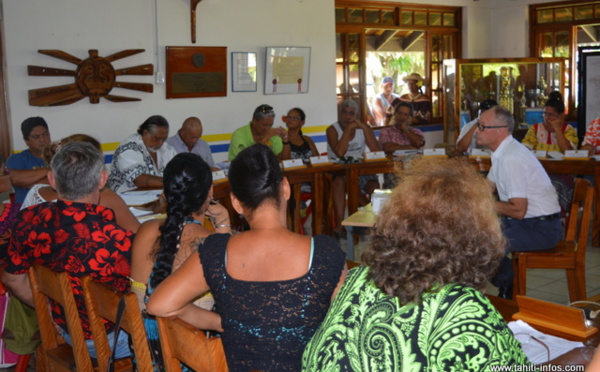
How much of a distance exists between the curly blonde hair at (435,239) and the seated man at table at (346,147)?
492 centimetres

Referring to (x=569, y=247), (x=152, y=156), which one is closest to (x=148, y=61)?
(x=152, y=156)

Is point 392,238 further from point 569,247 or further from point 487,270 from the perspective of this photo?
point 569,247

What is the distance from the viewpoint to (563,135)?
6.48m

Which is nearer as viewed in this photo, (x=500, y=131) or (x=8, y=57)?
(x=500, y=131)

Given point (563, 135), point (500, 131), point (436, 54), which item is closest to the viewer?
point (500, 131)

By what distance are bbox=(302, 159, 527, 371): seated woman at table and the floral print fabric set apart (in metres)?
1.28

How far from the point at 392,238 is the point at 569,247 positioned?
2891mm

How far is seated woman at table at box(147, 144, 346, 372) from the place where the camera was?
1.91 metres

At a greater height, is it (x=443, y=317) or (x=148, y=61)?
(x=148, y=61)

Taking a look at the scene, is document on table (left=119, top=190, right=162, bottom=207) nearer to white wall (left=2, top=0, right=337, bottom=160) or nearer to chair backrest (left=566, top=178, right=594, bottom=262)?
white wall (left=2, top=0, right=337, bottom=160)

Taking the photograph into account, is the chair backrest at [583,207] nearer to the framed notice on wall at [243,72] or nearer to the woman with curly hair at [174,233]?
the woman with curly hair at [174,233]

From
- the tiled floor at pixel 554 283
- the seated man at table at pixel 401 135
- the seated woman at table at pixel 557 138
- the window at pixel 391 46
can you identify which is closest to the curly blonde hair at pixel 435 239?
the tiled floor at pixel 554 283

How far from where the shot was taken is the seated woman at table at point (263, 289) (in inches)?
75.2

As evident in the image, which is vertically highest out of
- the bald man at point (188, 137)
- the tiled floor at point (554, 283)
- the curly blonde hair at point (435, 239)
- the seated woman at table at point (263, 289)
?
the bald man at point (188, 137)
